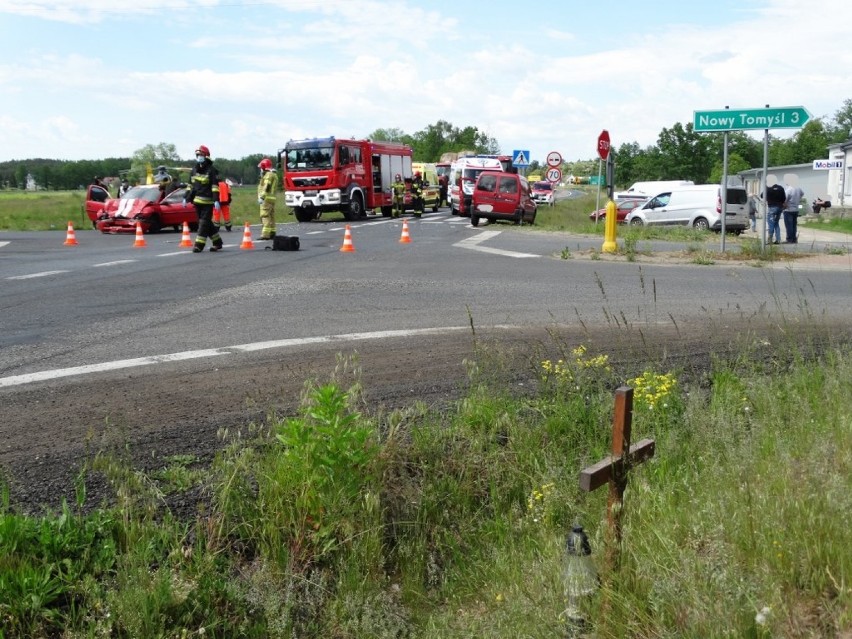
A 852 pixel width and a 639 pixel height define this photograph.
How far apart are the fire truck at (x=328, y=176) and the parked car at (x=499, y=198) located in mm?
5990

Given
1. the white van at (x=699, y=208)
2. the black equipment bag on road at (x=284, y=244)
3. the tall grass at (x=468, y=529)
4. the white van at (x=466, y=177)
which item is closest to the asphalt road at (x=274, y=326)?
the tall grass at (x=468, y=529)

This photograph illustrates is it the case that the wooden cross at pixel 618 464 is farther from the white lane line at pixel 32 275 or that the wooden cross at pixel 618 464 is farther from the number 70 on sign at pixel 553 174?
the number 70 on sign at pixel 553 174

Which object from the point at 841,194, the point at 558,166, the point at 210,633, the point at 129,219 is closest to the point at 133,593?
the point at 210,633

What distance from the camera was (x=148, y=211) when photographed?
28047 mm

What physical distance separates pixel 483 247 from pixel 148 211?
40.3 ft

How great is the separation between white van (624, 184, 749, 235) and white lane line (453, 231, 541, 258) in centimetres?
801

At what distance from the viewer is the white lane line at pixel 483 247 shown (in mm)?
19047

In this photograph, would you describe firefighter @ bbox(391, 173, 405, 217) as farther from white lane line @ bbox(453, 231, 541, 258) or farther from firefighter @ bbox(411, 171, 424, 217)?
white lane line @ bbox(453, 231, 541, 258)

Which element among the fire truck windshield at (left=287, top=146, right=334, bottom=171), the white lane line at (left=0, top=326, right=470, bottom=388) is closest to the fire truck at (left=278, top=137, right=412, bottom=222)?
the fire truck windshield at (left=287, top=146, right=334, bottom=171)

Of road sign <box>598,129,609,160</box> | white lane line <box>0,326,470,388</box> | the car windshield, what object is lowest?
white lane line <box>0,326,470,388</box>

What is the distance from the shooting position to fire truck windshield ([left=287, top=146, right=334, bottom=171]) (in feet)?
113

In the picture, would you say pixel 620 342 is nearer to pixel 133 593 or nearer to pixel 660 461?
pixel 660 461

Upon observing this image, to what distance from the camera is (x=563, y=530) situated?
15.2ft

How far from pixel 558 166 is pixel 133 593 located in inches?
1386
